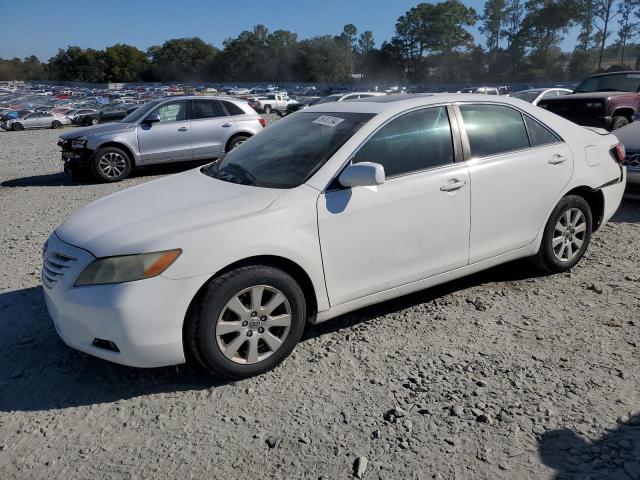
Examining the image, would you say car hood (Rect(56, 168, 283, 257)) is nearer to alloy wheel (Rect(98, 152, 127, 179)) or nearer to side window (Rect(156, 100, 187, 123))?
alloy wheel (Rect(98, 152, 127, 179))

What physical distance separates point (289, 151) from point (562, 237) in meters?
2.42

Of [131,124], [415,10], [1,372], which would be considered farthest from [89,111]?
[415,10]

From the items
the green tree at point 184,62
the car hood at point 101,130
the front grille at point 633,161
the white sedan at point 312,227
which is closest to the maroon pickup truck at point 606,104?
the front grille at point 633,161

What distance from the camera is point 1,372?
3.41 meters

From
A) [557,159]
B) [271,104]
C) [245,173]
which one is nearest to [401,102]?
[245,173]

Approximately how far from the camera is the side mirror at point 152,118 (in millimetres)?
10602

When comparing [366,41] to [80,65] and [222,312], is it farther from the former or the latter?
[222,312]

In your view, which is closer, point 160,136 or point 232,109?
point 160,136

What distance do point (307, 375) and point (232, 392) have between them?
463 millimetres

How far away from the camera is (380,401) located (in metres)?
2.96

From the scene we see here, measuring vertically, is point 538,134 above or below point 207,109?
above

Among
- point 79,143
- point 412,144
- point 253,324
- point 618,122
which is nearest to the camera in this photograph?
point 253,324

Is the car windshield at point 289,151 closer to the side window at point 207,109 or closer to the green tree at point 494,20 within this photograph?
the side window at point 207,109

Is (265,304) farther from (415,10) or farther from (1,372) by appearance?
(415,10)
